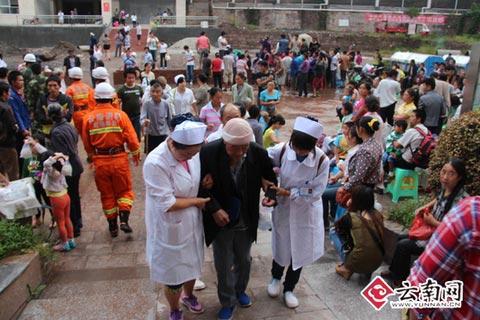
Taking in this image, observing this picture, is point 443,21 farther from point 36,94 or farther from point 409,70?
point 36,94

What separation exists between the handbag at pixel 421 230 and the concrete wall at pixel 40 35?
97.8ft

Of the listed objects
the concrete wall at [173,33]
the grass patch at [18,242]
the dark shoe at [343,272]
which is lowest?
the dark shoe at [343,272]

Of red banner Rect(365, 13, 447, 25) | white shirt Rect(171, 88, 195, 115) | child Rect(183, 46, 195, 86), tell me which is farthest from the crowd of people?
red banner Rect(365, 13, 447, 25)

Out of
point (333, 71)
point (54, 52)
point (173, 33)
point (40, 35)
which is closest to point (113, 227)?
point (333, 71)

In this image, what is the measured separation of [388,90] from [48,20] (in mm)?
28706

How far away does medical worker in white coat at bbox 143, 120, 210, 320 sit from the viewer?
292 centimetres

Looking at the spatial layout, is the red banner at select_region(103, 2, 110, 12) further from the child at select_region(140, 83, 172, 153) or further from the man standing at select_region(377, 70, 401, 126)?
the child at select_region(140, 83, 172, 153)

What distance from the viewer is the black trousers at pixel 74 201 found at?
495cm

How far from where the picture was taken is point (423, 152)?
5.75 m

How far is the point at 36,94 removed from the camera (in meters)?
6.60

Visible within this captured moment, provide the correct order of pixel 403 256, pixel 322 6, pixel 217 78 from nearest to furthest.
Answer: pixel 403 256
pixel 217 78
pixel 322 6

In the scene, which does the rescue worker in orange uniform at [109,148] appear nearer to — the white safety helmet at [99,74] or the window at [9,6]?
the white safety helmet at [99,74]

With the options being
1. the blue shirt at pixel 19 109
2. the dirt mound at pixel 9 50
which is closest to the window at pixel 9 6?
the dirt mound at pixel 9 50

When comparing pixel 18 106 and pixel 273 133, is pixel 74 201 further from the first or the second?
pixel 273 133
